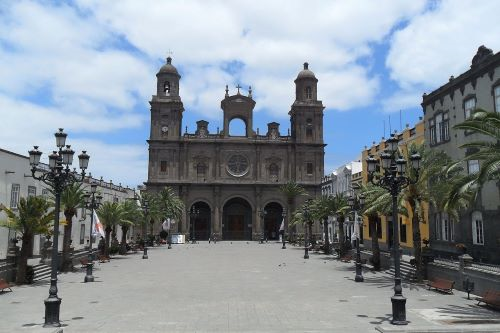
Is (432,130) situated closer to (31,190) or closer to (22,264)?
(22,264)

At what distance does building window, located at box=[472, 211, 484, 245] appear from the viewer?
26.8 m

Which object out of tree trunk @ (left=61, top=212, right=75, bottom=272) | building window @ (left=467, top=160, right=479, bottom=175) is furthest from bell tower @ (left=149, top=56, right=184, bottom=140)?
building window @ (left=467, top=160, right=479, bottom=175)

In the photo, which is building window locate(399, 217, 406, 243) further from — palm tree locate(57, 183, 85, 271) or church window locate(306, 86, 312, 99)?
church window locate(306, 86, 312, 99)

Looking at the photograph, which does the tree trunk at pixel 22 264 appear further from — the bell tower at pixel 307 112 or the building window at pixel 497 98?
the bell tower at pixel 307 112

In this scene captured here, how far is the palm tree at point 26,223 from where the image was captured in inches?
871

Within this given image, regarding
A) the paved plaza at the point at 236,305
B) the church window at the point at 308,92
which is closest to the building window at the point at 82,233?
the paved plaza at the point at 236,305

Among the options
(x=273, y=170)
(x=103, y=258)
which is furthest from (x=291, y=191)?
(x=103, y=258)

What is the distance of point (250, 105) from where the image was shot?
76.8 meters

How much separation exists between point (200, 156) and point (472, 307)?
61216 mm

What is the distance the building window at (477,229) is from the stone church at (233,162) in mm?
46004

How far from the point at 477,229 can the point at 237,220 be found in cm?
5193

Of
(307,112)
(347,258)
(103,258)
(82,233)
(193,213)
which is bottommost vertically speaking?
(103,258)

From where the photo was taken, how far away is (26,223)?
22.5 m

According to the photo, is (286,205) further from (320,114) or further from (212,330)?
(212,330)
